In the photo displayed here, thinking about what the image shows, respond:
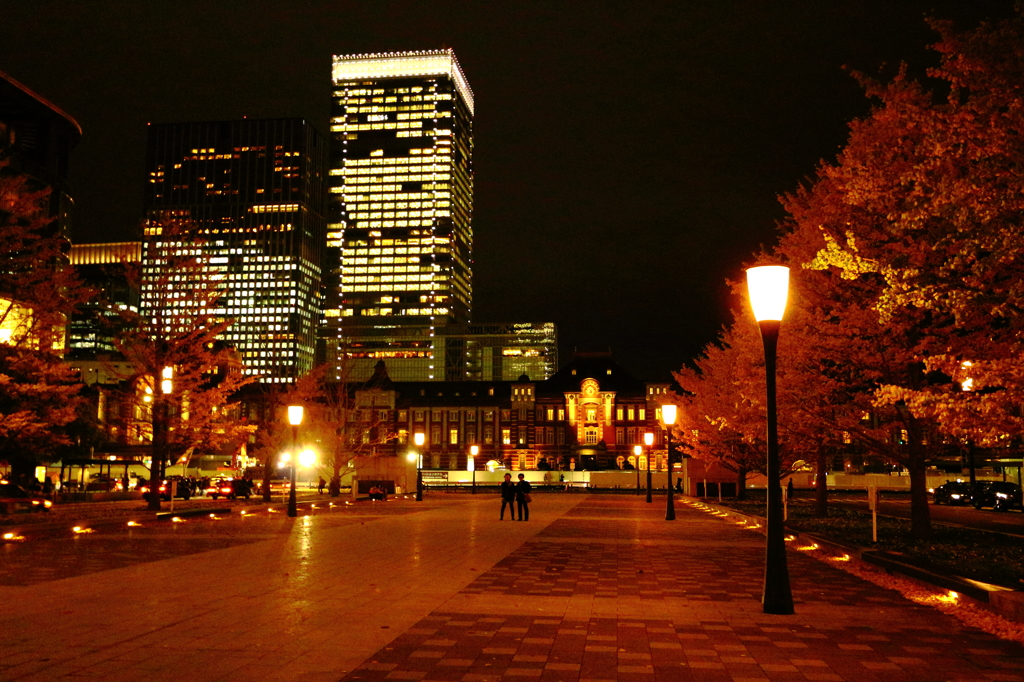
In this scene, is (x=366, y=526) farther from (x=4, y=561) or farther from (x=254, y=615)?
(x=254, y=615)

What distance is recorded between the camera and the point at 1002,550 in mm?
16688

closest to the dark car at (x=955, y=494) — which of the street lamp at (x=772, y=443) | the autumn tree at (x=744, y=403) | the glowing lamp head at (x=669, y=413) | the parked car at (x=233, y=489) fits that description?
the autumn tree at (x=744, y=403)

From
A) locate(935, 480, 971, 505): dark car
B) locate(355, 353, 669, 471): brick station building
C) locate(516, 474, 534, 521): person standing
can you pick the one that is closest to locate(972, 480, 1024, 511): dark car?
locate(935, 480, 971, 505): dark car

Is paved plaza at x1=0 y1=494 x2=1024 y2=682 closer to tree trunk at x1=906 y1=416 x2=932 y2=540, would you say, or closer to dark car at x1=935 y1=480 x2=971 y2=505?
tree trunk at x1=906 y1=416 x2=932 y2=540

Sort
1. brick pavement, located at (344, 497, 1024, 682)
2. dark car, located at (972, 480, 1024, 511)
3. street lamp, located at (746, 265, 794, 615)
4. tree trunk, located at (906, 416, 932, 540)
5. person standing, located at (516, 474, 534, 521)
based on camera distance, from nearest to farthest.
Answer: brick pavement, located at (344, 497, 1024, 682)
street lamp, located at (746, 265, 794, 615)
tree trunk, located at (906, 416, 932, 540)
person standing, located at (516, 474, 534, 521)
dark car, located at (972, 480, 1024, 511)

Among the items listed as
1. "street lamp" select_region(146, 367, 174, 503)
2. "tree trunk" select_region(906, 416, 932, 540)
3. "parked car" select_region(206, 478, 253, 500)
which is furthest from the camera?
"parked car" select_region(206, 478, 253, 500)

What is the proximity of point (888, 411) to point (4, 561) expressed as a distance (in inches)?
724

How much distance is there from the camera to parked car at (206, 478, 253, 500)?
48.6 metres

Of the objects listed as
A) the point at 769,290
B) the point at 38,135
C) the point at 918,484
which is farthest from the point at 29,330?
the point at 38,135

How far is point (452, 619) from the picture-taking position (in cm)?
997

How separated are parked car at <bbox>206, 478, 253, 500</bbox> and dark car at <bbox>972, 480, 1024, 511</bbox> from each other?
1528 inches

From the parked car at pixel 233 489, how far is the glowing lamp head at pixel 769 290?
134ft

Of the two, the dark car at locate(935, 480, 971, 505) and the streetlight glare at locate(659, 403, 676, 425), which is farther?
the dark car at locate(935, 480, 971, 505)

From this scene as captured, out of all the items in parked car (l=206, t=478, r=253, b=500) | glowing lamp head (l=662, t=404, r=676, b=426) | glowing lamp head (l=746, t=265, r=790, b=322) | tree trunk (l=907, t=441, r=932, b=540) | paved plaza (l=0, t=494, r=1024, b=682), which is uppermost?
glowing lamp head (l=746, t=265, r=790, b=322)
